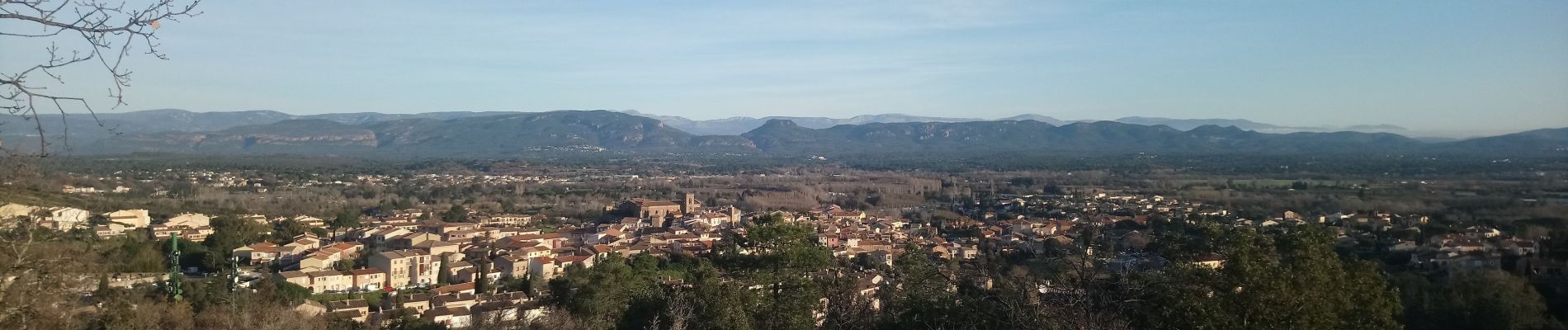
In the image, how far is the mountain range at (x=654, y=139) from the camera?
99562mm

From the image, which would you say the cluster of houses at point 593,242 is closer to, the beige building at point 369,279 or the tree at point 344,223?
the beige building at point 369,279

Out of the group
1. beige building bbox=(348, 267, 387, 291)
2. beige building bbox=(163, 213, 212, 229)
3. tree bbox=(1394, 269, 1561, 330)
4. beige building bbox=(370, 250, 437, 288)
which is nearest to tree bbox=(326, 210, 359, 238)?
beige building bbox=(163, 213, 212, 229)

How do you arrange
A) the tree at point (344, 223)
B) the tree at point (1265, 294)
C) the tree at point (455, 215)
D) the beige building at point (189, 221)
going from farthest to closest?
1. the tree at point (455, 215)
2. the tree at point (344, 223)
3. the beige building at point (189, 221)
4. the tree at point (1265, 294)

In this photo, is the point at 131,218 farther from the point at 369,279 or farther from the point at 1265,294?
the point at 1265,294

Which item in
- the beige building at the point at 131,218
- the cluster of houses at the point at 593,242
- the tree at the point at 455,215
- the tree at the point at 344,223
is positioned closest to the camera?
the cluster of houses at the point at 593,242

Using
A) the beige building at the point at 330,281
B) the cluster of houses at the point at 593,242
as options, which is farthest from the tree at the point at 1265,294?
the beige building at the point at 330,281

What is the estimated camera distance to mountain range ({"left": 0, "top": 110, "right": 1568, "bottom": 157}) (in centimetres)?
9956

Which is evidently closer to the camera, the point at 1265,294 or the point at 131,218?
the point at 1265,294

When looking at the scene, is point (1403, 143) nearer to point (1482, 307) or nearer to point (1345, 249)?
point (1345, 249)

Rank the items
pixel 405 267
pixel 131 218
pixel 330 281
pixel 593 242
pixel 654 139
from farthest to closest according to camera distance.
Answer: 1. pixel 654 139
2. pixel 593 242
3. pixel 131 218
4. pixel 405 267
5. pixel 330 281

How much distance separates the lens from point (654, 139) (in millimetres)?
128625

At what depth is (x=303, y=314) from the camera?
1456 cm

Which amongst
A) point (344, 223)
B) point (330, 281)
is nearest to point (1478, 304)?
point (330, 281)

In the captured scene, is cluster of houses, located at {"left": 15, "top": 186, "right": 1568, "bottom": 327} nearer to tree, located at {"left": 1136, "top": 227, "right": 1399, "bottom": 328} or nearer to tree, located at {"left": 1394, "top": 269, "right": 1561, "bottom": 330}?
tree, located at {"left": 1136, "top": 227, "right": 1399, "bottom": 328}
